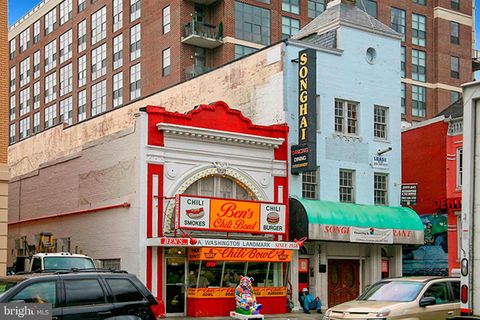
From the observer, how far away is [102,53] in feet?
216

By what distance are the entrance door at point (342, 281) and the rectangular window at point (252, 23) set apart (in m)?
26.9

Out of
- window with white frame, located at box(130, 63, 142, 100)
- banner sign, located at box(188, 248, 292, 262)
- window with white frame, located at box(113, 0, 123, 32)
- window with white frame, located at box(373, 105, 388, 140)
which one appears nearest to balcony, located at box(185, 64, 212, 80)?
window with white frame, located at box(130, 63, 142, 100)

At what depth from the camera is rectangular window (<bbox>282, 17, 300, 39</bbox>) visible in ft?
192

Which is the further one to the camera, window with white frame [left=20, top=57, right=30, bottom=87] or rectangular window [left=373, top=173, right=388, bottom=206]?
window with white frame [left=20, top=57, right=30, bottom=87]

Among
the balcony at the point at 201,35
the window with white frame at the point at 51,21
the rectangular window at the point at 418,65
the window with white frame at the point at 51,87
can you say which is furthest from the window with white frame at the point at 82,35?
the rectangular window at the point at 418,65

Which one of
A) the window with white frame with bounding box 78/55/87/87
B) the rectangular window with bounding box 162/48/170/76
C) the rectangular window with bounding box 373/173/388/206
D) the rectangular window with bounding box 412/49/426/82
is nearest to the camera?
the rectangular window with bounding box 373/173/388/206

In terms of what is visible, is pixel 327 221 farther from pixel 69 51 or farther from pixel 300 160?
pixel 69 51

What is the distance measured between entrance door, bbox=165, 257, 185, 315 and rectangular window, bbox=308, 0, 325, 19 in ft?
120

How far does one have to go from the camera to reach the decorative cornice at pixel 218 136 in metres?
27.7

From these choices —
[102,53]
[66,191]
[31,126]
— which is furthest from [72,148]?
[31,126]

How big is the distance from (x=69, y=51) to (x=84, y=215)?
141ft

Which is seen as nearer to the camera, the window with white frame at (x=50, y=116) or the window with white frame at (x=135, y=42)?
the window with white frame at (x=135, y=42)

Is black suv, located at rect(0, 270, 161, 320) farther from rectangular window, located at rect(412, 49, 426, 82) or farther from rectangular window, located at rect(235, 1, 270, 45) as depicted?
rectangular window, located at rect(412, 49, 426, 82)

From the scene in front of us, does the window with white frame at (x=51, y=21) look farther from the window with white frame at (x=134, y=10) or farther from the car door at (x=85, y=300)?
the car door at (x=85, y=300)
